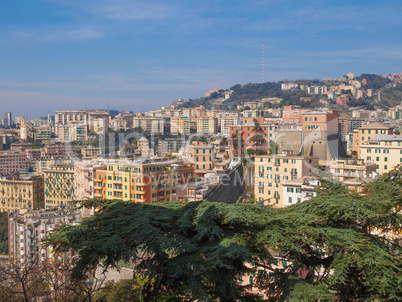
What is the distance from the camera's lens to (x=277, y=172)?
19.8m

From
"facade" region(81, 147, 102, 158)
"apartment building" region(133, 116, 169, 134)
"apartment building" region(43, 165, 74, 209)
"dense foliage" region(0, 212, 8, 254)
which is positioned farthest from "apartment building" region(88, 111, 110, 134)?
"dense foliage" region(0, 212, 8, 254)

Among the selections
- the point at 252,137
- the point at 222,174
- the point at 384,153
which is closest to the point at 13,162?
→ the point at 252,137

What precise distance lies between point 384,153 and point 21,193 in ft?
105

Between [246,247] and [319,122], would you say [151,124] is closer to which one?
[319,122]

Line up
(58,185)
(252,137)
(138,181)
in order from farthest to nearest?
(58,185)
(252,137)
(138,181)

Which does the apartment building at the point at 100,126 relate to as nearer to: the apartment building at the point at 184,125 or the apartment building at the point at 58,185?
the apartment building at the point at 184,125

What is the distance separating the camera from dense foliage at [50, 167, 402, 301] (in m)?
5.13

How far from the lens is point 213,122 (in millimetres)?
83000

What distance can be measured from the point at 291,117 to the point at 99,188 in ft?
88.4

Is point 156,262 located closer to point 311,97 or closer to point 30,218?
point 30,218

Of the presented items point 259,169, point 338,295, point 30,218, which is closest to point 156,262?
point 338,295

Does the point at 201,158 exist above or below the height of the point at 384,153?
below

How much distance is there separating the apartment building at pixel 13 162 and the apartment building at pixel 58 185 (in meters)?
22.3

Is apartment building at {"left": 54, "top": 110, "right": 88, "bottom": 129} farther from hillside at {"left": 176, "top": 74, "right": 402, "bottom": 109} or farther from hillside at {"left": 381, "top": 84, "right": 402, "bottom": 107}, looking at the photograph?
hillside at {"left": 381, "top": 84, "right": 402, "bottom": 107}
